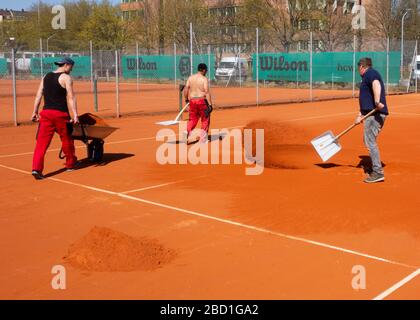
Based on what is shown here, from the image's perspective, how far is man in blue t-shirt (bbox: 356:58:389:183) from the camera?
9.22 metres

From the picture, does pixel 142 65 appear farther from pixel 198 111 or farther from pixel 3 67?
pixel 198 111

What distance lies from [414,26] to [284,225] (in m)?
49.4

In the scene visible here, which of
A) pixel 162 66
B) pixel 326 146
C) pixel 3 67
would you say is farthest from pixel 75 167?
pixel 3 67

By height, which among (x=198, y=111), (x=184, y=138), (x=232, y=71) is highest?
(x=232, y=71)

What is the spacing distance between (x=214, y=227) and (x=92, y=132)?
4.54 metres

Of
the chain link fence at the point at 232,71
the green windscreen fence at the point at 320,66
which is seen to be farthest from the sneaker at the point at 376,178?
the green windscreen fence at the point at 320,66

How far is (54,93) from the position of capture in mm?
10133

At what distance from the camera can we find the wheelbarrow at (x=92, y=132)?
1055 cm

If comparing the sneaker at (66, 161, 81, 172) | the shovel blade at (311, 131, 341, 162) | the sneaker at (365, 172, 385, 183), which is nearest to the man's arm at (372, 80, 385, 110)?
the sneaker at (365, 172, 385, 183)

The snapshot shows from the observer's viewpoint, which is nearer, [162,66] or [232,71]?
[232,71]

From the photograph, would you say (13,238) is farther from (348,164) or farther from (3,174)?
(348,164)

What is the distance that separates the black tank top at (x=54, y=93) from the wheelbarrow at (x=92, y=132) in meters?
0.41

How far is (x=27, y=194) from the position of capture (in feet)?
28.9

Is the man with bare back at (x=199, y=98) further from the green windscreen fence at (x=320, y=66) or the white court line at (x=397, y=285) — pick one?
the green windscreen fence at (x=320, y=66)
